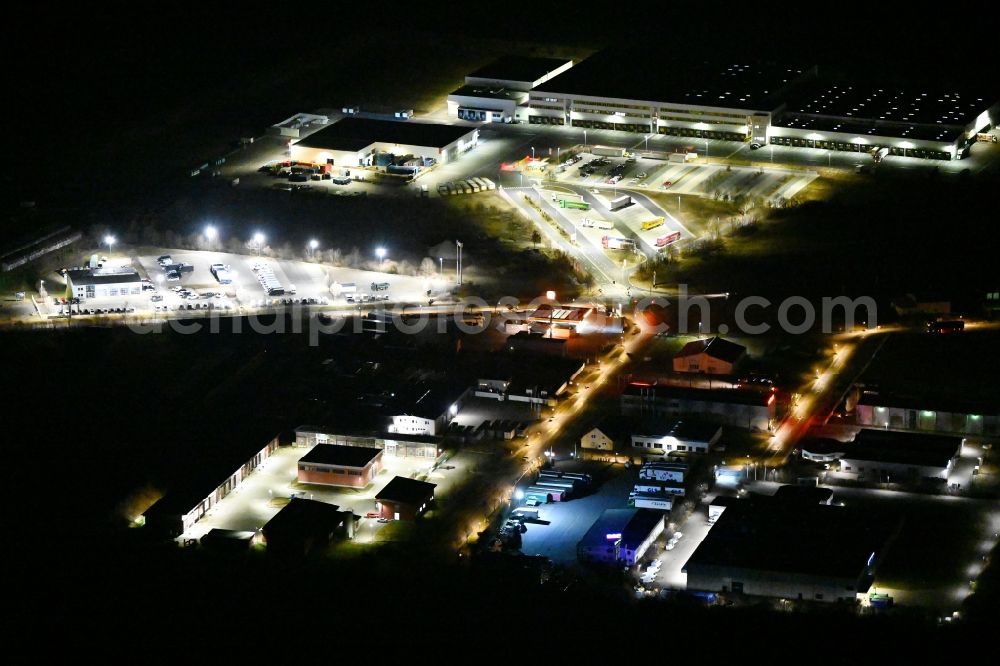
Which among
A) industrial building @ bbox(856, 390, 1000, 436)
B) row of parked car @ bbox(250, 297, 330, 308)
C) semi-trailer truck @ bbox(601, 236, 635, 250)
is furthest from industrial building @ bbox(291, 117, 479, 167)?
industrial building @ bbox(856, 390, 1000, 436)

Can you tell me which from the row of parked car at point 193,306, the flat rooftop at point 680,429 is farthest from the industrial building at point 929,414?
the row of parked car at point 193,306

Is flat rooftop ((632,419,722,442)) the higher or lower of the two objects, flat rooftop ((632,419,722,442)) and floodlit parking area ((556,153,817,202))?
the lower

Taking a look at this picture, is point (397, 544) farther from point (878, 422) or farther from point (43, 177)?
point (43, 177)

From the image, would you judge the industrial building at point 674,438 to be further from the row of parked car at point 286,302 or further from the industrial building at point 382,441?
the row of parked car at point 286,302

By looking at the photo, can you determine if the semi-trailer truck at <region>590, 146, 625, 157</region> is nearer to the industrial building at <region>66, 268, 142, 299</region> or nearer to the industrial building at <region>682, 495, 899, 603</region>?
the industrial building at <region>66, 268, 142, 299</region>

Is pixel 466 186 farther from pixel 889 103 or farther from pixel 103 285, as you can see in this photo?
pixel 889 103

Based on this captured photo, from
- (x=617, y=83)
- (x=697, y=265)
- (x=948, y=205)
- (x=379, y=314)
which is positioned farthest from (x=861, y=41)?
(x=379, y=314)

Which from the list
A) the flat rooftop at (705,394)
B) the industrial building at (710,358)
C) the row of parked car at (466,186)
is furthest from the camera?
the row of parked car at (466,186)
